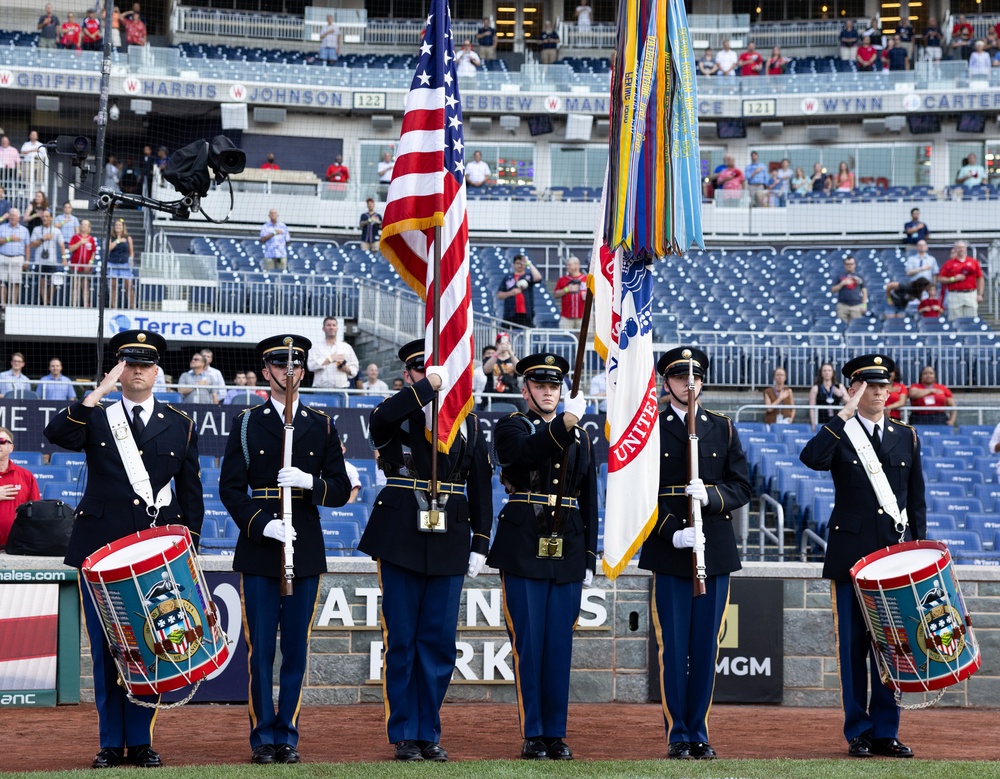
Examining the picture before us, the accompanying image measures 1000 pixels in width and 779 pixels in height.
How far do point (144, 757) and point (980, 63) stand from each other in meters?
27.5

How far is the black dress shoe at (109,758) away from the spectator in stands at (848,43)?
28.7m

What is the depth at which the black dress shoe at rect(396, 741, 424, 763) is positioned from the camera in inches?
255

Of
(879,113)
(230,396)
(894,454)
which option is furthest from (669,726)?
(879,113)

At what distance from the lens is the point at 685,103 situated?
23.6ft

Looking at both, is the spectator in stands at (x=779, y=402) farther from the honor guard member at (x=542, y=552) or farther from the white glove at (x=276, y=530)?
the white glove at (x=276, y=530)

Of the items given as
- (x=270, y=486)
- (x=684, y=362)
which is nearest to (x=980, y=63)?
(x=684, y=362)

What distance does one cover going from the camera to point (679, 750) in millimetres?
6770

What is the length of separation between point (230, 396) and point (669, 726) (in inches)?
333

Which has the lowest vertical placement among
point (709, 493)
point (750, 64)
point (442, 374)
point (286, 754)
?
point (286, 754)

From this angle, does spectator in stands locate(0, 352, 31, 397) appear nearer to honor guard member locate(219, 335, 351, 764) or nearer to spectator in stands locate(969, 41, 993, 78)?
honor guard member locate(219, 335, 351, 764)

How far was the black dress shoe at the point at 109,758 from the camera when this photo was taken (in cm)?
636

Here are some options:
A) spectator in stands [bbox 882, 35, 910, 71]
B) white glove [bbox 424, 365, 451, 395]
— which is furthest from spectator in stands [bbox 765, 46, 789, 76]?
white glove [bbox 424, 365, 451, 395]

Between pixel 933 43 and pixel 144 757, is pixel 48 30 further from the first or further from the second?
pixel 144 757

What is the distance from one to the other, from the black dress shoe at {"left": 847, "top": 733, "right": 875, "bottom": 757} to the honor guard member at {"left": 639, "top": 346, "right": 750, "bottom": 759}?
81cm
